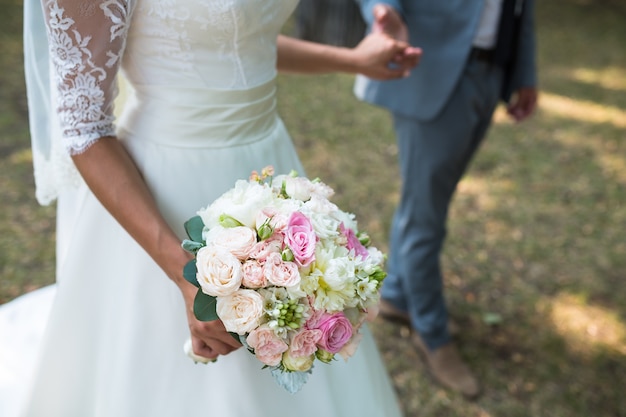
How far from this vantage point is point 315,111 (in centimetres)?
540

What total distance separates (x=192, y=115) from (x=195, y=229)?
357mm

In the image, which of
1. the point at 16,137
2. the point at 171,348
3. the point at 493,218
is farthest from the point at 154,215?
A: the point at 16,137

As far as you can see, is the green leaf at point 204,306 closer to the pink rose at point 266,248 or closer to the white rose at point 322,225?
the pink rose at point 266,248

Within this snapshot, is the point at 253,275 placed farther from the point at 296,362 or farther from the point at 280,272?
the point at 296,362

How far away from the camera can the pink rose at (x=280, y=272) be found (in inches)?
45.0

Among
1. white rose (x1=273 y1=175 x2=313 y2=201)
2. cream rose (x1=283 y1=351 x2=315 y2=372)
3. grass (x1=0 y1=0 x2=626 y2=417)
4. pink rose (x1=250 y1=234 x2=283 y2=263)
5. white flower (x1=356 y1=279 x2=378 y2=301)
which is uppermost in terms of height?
white rose (x1=273 y1=175 x2=313 y2=201)

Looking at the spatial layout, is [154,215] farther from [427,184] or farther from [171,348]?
[427,184]

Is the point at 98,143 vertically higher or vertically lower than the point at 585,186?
higher

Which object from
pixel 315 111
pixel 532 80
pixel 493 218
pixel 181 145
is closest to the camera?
pixel 181 145

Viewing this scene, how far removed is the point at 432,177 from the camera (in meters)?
2.50

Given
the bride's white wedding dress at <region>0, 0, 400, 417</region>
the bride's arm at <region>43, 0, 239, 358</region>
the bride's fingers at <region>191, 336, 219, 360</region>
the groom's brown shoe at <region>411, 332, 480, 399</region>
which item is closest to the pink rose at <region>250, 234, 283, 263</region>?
the bride's arm at <region>43, 0, 239, 358</region>

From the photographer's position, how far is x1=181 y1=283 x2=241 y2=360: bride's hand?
4.28ft

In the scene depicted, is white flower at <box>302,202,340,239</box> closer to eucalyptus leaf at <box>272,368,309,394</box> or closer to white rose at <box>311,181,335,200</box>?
white rose at <box>311,181,335,200</box>

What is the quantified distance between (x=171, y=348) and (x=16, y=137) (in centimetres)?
344
